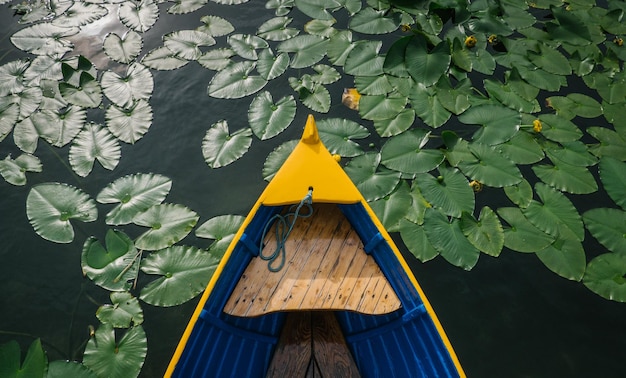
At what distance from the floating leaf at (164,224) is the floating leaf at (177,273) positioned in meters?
0.08

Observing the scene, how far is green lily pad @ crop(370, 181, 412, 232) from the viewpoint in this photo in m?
2.99

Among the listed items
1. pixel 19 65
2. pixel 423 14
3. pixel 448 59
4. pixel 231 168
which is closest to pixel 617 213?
pixel 448 59

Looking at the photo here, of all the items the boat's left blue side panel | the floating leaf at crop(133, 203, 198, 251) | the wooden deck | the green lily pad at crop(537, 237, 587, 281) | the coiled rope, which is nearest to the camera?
the boat's left blue side panel

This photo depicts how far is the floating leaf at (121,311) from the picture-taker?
2.70 m

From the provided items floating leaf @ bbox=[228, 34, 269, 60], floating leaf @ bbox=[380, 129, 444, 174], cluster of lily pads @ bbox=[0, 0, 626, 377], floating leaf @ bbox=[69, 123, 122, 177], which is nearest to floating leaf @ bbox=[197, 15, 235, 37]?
cluster of lily pads @ bbox=[0, 0, 626, 377]

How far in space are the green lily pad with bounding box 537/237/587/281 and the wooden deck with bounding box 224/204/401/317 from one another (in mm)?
1221

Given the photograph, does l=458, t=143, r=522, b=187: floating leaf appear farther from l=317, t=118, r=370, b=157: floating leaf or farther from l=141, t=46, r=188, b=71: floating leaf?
l=141, t=46, r=188, b=71: floating leaf

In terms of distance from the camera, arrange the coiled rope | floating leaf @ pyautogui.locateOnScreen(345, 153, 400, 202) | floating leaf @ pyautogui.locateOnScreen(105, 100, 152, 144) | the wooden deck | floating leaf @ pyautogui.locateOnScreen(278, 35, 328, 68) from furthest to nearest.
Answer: floating leaf @ pyautogui.locateOnScreen(278, 35, 328, 68) < floating leaf @ pyautogui.locateOnScreen(105, 100, 152, 144) < floating leaf @ pyautogui.locateOnScreen(345, 153, 400, 202) < the coiled rope < the wooden deck

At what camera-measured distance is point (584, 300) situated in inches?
113

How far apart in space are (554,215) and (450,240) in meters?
0.79

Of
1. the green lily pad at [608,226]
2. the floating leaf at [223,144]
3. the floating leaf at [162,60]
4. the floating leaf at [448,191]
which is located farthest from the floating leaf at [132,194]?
the green lily pad at [608,226]

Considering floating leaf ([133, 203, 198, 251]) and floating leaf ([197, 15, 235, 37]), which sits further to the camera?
floating leaf ([197, 15, 235, 37])

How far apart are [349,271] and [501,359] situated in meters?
1.12

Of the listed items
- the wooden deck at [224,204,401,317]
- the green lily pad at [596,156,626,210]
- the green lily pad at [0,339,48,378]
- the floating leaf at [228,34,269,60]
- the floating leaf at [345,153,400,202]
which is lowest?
Answer: the green lily pad at [596,156,626,210]
